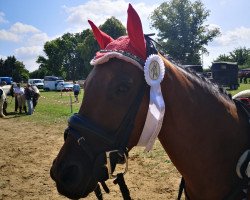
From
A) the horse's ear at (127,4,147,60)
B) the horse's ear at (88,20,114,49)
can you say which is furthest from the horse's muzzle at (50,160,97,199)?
the horse's ear at (88,20,114,49)

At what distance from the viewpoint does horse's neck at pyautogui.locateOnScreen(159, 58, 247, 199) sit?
2.26m

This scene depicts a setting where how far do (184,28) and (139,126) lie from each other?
63.8 m

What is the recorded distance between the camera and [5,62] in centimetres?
9481

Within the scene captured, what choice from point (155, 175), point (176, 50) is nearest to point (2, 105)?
point (155, 175)

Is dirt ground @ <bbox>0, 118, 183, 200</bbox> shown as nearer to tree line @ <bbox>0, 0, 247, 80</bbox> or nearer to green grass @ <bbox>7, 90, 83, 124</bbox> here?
green grass @ <bbox>7, 90, 83, 124</bbox>

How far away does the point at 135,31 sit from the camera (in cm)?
216

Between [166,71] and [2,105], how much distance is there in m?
20.0

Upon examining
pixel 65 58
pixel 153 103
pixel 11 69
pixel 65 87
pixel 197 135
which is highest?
pixel 65 58

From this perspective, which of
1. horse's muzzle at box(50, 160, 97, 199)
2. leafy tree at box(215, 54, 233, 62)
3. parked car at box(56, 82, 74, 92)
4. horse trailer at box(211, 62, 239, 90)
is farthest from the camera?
leafy tree at box(215, 54, 233, 62)

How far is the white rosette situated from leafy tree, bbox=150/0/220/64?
59446 mm

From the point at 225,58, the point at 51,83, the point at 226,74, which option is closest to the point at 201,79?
the point at 226,74

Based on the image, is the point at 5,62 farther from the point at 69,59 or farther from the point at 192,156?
the point at 192,156

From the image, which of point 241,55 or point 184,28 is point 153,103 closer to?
point 184,28

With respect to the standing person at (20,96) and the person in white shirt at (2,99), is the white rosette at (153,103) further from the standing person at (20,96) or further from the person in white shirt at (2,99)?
the standing person at (20,96)
